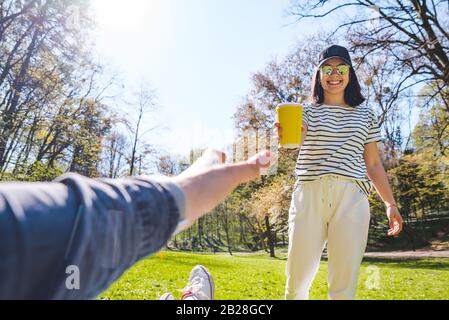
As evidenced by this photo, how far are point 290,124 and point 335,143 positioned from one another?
2.15 feet

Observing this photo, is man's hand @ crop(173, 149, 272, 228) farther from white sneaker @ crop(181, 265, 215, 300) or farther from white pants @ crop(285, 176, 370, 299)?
white sneaker @ crop(181, 265, 215, 300)

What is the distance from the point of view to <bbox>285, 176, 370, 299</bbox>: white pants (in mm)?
1962

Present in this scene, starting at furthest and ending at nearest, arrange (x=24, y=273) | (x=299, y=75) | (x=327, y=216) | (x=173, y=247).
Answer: (x=173, y=247) < (x=299, y=75) < (x=327, y=216) < (x=24, y=273)

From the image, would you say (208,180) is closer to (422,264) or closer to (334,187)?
(334,187)

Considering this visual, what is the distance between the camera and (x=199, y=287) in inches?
103

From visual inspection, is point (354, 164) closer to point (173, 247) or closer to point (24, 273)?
point (24, 273)

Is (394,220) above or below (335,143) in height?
below

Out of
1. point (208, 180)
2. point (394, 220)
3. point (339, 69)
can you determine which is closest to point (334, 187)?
point (394, 220)

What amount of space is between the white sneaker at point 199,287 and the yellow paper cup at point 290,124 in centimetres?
131

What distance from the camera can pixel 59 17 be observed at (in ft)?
40.9

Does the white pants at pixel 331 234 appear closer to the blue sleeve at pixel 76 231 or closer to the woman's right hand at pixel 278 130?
the woman's right hand at pixel 278 130

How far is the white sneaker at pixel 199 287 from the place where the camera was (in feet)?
8.06
